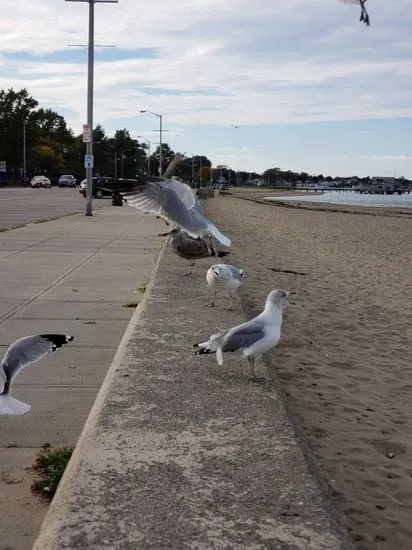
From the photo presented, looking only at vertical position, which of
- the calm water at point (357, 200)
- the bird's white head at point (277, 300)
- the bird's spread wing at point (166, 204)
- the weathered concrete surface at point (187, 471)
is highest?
the bird's spread wing at point (166, 204)

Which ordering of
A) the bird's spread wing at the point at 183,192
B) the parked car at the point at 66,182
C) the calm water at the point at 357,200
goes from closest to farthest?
the bird's spread wing at the point at 183,192, the parked car at the point at 66,182, the calm water at the point at 357,200

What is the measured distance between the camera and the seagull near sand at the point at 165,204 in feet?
26.6

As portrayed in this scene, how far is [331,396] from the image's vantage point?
244 inches

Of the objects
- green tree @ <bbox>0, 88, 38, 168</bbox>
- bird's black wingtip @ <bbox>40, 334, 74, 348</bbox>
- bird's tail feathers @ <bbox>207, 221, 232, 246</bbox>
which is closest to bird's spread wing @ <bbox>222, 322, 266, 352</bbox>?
bird's black wingtip @ <bbox>40, 334, 74, 348</bbox>

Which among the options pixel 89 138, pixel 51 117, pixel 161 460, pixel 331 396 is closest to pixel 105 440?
pixel 161 460

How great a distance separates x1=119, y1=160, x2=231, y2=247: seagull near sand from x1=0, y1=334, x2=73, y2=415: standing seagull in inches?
145

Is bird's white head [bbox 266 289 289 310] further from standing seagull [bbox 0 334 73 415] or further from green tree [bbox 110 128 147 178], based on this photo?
green tree [bbox 110 128 147 178]

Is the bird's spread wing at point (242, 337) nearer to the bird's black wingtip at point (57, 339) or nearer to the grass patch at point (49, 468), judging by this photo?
the bird's black wingtip at point (57, 339)

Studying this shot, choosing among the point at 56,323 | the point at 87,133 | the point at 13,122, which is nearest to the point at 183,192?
the point at 56,323

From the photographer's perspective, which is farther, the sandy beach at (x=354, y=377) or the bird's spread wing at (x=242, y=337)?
the bird's spread wing at (x=242, y=337)

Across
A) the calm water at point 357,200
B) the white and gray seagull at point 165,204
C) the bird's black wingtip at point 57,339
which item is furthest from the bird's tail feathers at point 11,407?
the calm water at point 357,200

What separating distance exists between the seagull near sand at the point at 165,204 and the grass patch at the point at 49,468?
394 centimetres

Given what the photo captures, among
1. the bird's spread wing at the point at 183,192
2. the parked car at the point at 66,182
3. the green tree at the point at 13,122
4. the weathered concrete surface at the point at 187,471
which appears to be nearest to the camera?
the weathered concrete surface at the point at 187,471

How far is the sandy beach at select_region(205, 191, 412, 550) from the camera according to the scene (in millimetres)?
4297
